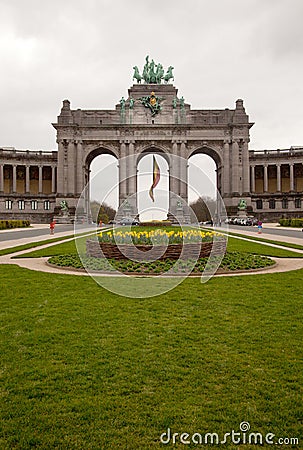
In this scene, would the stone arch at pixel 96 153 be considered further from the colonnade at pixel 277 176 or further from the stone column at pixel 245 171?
the colonnade at pixel 277 176

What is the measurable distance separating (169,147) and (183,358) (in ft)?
299

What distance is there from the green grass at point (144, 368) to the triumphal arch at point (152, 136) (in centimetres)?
8428

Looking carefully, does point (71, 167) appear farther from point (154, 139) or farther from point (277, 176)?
point (277, 176)

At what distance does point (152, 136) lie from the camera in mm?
94938

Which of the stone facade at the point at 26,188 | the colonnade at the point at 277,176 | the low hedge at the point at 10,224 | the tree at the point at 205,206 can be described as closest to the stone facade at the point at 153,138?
the colonnade at the point at 277,176

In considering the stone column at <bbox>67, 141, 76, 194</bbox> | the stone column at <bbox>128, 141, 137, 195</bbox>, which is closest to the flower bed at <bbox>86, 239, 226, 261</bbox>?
the stone column at <bbox>128, 141, 137, 195</bbox>

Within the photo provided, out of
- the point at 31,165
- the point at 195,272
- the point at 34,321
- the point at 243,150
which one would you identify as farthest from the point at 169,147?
the point at 34,321

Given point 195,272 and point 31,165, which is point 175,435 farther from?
point 31,165

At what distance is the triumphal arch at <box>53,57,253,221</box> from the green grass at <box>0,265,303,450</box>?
84275mm

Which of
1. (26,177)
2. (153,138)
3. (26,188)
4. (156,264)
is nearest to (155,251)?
(156,264)

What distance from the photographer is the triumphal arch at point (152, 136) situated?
9425 centimetres

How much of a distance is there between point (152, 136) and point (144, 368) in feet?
300

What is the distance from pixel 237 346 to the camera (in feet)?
24.9

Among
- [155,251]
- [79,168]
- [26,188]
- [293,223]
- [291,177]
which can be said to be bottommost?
[155,251]
